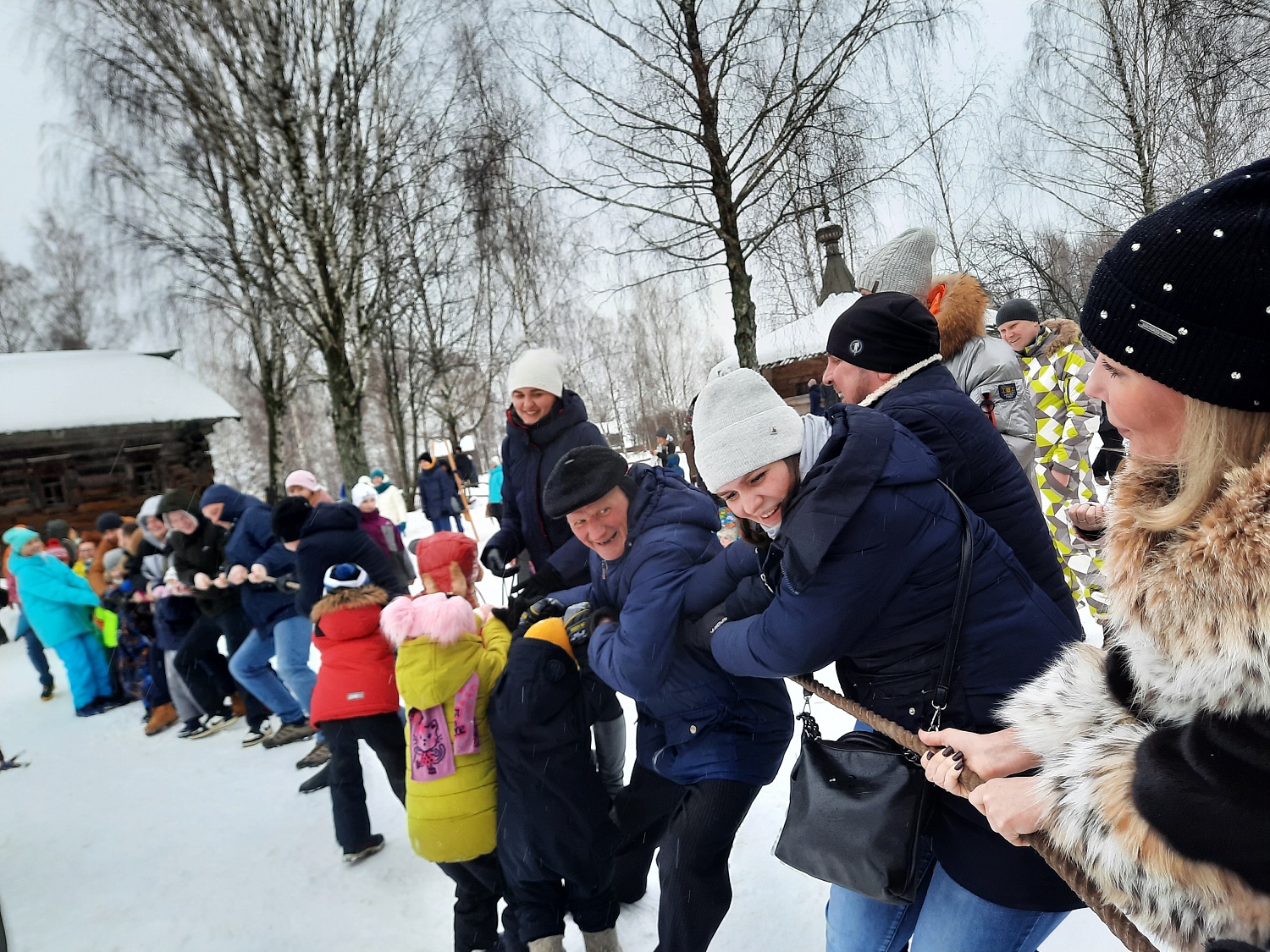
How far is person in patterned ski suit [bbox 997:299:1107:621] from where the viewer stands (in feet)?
16.0

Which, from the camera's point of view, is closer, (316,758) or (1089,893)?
(1089,893)

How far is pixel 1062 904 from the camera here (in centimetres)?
150

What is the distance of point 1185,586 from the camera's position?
2.97 ft

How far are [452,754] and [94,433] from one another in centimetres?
1884

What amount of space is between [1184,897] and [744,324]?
803 centimetres

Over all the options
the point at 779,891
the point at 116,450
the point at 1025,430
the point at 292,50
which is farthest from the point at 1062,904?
the point at 116,450

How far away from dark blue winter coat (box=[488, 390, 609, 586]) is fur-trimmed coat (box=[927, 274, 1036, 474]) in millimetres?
1837

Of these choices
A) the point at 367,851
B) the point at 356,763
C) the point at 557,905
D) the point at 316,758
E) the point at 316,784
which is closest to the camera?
the point at 557,905

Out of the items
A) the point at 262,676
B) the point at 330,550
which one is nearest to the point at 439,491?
the point at 262,676

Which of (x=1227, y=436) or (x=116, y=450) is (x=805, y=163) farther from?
(x=116, y=450)

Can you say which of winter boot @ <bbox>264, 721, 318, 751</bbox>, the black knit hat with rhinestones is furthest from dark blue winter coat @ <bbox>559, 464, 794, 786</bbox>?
winter boot @ <bbox>264, 721, 318, 751</bbox>

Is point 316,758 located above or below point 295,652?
below

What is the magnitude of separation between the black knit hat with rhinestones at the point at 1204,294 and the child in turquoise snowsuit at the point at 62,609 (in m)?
8.62

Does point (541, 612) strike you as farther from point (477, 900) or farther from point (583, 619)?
point (477, 900)
